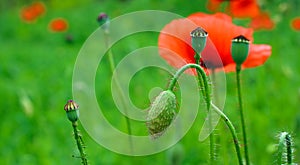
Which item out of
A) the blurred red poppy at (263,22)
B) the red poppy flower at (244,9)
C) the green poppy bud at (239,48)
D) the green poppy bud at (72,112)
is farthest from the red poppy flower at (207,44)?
the blurred red poppy at (263,22)

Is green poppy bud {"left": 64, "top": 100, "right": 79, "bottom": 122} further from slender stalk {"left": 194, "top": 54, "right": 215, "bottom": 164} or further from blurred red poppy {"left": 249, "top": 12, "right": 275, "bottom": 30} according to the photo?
blurred red poppy {"left": 249, "top": 12, "right": 275, "bottom": 30}

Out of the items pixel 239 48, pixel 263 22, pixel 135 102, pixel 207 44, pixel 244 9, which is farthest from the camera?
pixel 135 102

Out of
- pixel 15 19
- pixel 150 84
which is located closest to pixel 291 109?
pixel 150 84

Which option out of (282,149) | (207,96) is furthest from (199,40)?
(282,149)

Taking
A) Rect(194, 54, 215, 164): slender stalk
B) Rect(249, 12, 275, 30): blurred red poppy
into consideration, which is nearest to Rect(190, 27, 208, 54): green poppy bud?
Rect(194, 54, 215, 164): slender stalk

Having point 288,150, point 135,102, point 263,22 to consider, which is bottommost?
point 288,150

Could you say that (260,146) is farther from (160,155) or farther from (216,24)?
(216,24)

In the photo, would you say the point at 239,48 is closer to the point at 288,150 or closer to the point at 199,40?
the point at 199,40
